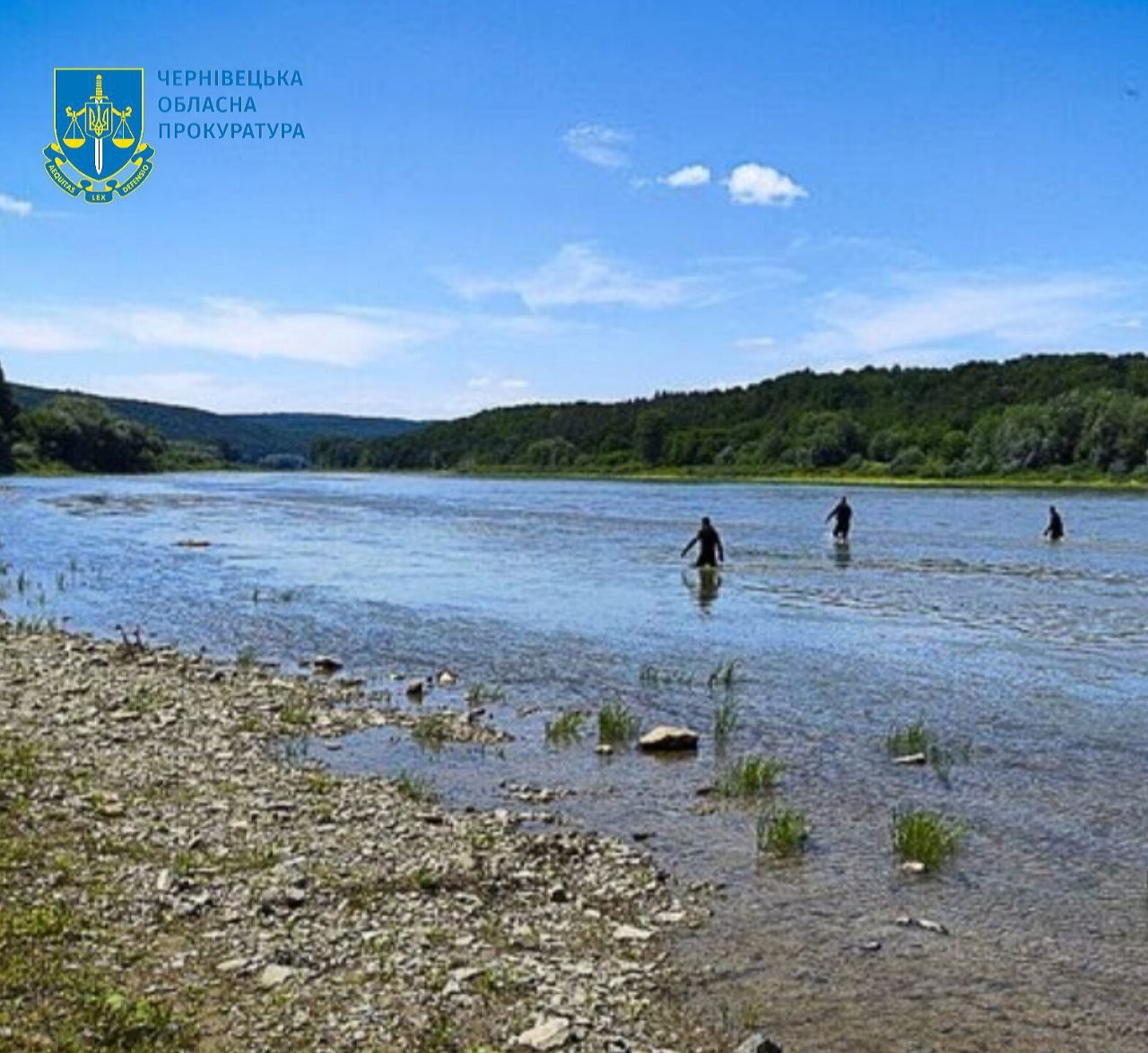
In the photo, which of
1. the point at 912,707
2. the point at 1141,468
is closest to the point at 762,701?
the point at 912,707

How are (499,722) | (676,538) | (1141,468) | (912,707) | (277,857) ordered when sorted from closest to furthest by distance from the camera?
1. (277,857)
2. (499,722)
3. (912,707)
4. (676,538)
5. (1141,468)

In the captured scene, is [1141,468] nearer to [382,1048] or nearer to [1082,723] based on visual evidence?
[1082,723]

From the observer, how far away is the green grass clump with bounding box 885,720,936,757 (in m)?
18.6

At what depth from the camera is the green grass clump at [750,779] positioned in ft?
53.2

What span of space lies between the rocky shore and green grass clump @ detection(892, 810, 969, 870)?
294 centimetres

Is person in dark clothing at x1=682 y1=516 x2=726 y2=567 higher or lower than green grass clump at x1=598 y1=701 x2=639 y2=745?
higher

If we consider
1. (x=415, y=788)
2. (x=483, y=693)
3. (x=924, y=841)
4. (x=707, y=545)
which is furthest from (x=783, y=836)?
(x=707, y=545)

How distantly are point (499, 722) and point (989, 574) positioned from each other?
112 feet

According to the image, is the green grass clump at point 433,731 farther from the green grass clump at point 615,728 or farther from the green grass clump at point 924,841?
the green grass clump at point 924,841

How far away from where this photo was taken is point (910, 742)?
61.8ft

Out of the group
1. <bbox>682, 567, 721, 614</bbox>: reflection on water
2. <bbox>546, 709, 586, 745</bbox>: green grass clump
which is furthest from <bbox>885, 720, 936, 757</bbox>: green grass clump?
<bbox>682, 567, 721, 614</bbox>: reflection on water

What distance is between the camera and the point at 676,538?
226 feet

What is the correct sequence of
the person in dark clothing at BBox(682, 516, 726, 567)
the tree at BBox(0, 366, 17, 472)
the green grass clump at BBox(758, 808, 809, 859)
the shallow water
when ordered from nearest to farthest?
the shallow water < the green grass clump at BBox(758, 808, 809, 859) < the person in dark clothing at BBox(682, 516, 726, 567) < the tree at BBox(0, 366, 17, 472)

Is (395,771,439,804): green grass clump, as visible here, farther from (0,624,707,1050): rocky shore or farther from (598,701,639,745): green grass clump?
(598,701,639,745): green grass clump
